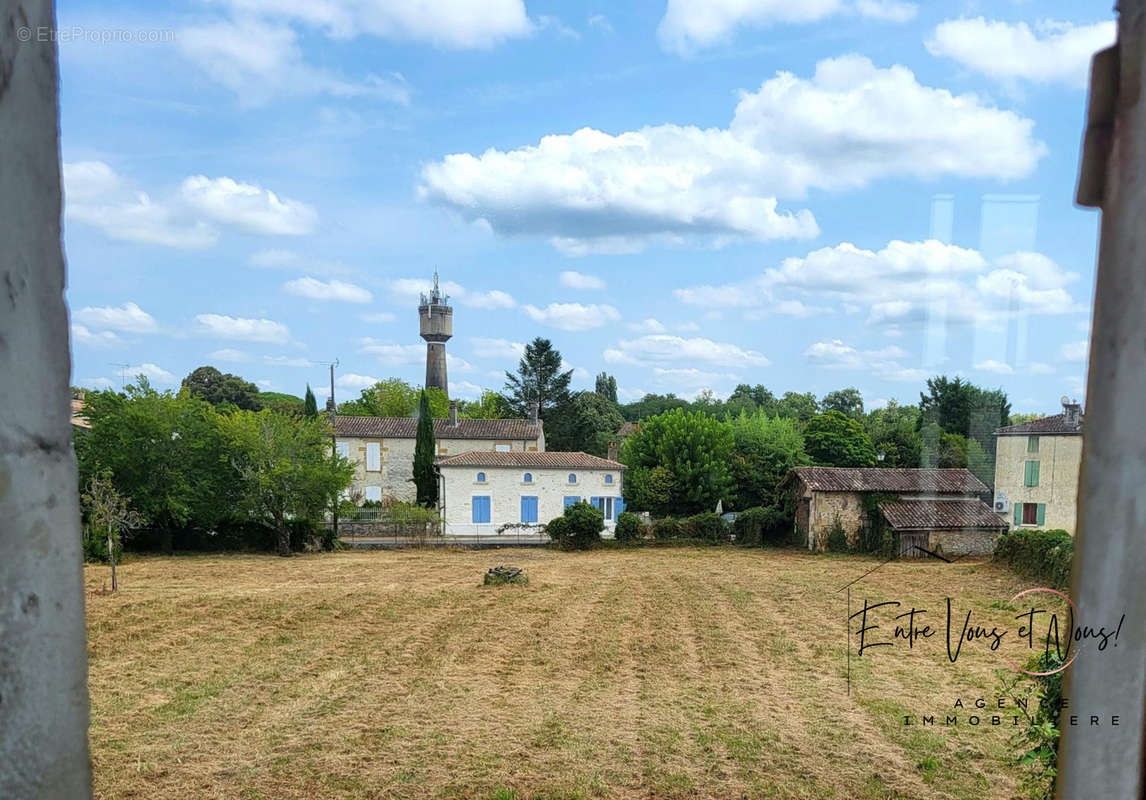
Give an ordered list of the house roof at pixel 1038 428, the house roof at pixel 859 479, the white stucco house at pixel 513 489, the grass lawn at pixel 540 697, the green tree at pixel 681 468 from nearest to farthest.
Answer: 1. the house roof at pixel 1038 428
2. the grass lawn at pixel 540 697
3. the house roof at pixel 859 479
4. the white stucco house at pixel 513 489
5. the green tree at pixel 681 468

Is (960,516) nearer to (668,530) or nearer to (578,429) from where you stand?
(668,530)

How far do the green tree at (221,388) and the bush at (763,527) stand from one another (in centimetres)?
3001

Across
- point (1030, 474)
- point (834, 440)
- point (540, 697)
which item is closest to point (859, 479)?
point (834, 440)

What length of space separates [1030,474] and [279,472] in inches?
736

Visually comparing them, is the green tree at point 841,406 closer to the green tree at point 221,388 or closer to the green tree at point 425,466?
the green tree at point 425,466

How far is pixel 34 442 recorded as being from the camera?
31.4 inches

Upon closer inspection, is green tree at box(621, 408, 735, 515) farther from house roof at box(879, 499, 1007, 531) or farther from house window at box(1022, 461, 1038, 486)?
house window at box(1022, 461, 1038, 486)

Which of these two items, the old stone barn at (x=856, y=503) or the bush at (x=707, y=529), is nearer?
the old stone barn at (x=856, y=503)

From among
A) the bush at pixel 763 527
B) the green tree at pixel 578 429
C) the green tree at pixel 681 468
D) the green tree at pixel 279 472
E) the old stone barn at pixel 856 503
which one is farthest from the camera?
the green tree at pixel 578 429

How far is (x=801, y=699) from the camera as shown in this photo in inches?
249

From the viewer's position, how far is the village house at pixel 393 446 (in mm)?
27469

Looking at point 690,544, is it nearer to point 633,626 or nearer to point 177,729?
point 633,626

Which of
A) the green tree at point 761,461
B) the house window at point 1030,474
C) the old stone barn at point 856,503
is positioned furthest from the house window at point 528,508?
the house window at point 1030,474

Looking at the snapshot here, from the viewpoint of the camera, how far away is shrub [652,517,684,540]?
70.4 ft
